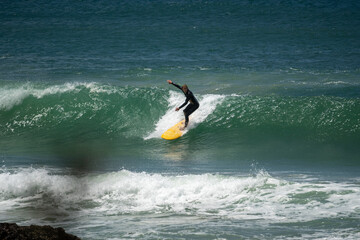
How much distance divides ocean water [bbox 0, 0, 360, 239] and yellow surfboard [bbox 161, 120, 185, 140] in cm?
30

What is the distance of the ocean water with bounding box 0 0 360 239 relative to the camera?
10070mm

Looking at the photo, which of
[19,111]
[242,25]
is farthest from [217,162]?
[242,25]

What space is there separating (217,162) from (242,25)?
973 inches

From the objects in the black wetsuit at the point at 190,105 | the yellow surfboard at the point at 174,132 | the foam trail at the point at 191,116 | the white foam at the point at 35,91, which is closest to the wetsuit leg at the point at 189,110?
the black wetsuit at the point at 190,105

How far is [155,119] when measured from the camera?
61.7ft

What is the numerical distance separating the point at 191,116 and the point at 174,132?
1.04m

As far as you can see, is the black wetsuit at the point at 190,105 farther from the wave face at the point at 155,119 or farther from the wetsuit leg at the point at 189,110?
the wave face at the point at 155,119

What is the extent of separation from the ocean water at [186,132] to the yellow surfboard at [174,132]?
0.30 meters

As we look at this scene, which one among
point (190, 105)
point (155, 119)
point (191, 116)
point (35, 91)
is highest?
point (190, 105)

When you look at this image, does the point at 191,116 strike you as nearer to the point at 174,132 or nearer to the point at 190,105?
the point at 174,132

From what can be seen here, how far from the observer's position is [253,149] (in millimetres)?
15461

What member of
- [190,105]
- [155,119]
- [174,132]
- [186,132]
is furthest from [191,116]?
[155,119]

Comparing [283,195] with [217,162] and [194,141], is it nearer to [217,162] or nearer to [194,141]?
[217,162]

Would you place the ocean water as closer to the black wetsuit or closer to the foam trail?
the foam trail
